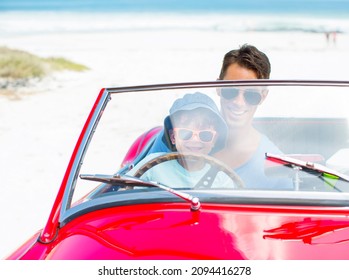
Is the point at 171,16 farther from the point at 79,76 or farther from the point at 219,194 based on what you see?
the point at 219,194

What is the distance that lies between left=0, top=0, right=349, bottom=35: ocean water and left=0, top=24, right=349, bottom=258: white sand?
117 inches

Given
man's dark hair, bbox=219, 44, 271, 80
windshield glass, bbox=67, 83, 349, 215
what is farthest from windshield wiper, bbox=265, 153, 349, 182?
man's dark hair, bbox=219, 44, 271, 80

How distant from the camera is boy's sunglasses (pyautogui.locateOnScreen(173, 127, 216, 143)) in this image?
2.35m

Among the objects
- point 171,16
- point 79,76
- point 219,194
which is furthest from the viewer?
point 171,16

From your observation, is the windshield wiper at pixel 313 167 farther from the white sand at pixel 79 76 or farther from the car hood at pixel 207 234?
the white sand at pixel 79 76

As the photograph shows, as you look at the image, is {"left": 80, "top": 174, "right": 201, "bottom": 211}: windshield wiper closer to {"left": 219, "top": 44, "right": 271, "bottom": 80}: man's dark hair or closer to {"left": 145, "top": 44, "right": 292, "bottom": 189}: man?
{"left": 145, "top": 44, "right": 292, "bottom": 189}: man

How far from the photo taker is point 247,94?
2461 mm

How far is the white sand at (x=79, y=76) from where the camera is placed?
16.9ft

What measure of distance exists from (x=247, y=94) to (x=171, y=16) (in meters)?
32.3

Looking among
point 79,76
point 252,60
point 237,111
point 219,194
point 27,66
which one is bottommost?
point 219,194

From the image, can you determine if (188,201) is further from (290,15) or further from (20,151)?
(290,15)

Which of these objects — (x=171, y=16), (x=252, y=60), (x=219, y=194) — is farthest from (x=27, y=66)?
(x=171, y=16)

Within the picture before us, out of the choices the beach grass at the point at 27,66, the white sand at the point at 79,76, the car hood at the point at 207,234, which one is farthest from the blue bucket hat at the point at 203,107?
the beach grass at the point at 27,66
